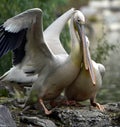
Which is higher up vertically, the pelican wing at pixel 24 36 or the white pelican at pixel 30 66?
the pelican wing at pixel 24 36

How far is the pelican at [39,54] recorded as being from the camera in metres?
8.15

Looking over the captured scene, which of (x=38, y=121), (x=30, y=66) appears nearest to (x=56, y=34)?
(x=30, y=66)

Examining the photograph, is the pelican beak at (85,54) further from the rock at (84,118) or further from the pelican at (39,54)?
the rock at (84,118)

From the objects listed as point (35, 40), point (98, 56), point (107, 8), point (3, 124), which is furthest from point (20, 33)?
point (107, 8)

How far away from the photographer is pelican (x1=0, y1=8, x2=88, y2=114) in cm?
815

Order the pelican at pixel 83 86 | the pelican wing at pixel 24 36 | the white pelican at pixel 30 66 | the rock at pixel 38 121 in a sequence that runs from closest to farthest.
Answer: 1. the rock at pixel 38 121
2. the pelican wing at pixel 24 36
3. the pelican at pixel 83 86
4. the white pelican at pixel 30 66

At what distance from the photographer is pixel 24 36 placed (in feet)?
27.2

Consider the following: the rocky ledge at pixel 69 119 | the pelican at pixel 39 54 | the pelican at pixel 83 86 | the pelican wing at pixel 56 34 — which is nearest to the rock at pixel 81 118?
the rocky ledge at pixel 69 119

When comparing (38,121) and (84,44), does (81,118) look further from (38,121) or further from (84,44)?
(84,44)

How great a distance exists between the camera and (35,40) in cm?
827

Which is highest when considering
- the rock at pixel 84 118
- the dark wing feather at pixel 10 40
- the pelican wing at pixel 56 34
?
the dark wing feather at pixel 10 40

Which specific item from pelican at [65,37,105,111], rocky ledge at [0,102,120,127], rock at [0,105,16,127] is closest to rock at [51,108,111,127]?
rocky ledge at [0,102,120,127]

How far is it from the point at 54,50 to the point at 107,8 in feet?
109

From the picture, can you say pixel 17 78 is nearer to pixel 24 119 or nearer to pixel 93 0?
pixel 24 119
